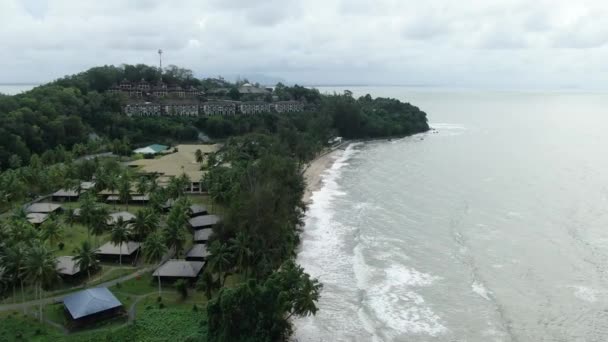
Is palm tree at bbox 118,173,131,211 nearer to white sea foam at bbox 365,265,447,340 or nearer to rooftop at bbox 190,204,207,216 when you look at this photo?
rooftop at bbox 190,204,207,216

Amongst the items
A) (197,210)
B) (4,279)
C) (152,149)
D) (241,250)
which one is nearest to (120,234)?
(4,279)

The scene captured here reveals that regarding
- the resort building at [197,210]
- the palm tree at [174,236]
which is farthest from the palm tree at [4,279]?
the resort building at [197,210]

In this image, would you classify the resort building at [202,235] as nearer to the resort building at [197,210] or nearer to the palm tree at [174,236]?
the palm tree at [174,236]

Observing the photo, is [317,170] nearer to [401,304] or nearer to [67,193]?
[67,193]

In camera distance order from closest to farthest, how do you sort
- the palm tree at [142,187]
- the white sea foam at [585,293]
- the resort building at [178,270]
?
1. the resort building at [178,270]
2. the white sea foam at [585,293]
3. the palm tree at [142,187]

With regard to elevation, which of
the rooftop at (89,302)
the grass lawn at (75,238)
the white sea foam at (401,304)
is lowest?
the white sea foam at (401,304)

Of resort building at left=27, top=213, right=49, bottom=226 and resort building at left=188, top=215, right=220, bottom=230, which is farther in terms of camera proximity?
resort building at left=27, top=213, right=49, bottom=226

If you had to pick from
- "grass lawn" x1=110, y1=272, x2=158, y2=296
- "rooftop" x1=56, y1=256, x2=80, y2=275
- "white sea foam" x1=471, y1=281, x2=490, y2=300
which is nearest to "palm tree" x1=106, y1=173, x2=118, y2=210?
"rooftop" x1=56, y1=256, x2=80, y2=275

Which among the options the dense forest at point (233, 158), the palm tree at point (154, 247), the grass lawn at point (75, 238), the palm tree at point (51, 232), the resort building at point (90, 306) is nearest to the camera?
the dense forest at point (233, 158)
